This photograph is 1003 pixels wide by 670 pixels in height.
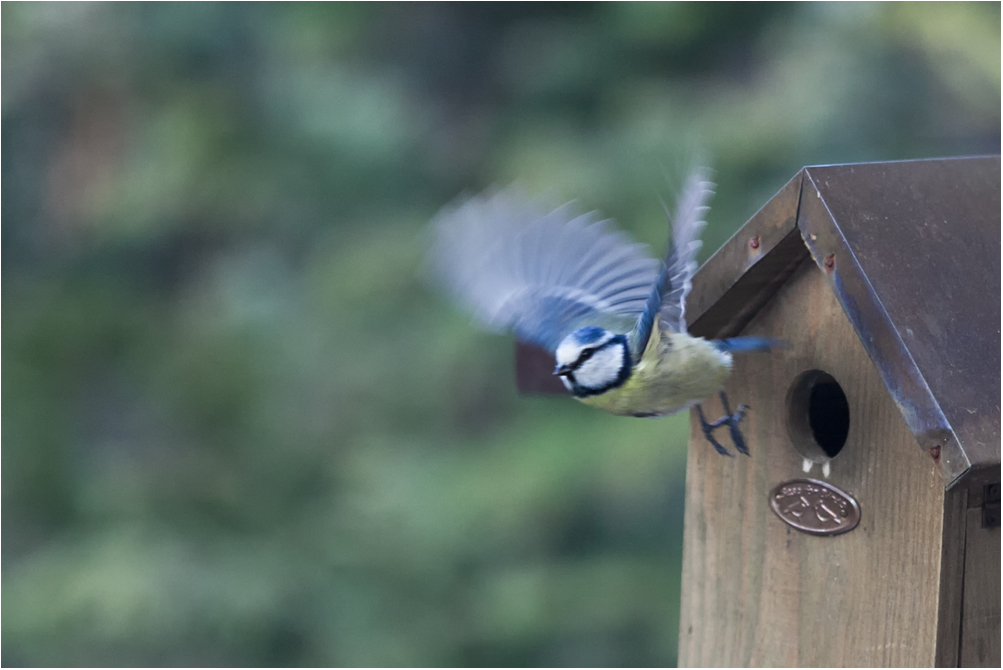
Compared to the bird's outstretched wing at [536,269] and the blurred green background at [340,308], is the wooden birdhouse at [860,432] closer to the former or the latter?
the bird's outstretched wing at [536,269]

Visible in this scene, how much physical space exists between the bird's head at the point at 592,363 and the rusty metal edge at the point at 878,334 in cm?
32

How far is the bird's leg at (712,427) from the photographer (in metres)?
1.77

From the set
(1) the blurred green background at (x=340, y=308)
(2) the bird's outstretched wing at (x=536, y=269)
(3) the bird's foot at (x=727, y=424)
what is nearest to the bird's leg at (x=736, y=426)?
(3) the bird's foot at (x=727, y=424)

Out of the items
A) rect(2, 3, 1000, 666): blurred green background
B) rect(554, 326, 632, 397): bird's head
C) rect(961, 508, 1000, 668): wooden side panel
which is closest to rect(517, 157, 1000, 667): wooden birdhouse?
rect(961, 508, 1000, 668): wooden side panel

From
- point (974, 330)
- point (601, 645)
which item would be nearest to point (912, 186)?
point (974, 330)

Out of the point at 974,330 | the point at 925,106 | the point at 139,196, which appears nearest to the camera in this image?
the point at 974,330

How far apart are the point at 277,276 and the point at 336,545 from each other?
112cm

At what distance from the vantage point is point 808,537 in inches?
69.4

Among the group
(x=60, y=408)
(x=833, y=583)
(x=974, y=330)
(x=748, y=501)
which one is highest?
(x=60, y=408)

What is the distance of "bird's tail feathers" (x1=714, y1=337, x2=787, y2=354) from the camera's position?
5.61 feet

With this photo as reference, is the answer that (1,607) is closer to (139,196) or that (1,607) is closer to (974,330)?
(139,196)

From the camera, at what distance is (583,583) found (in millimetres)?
4488

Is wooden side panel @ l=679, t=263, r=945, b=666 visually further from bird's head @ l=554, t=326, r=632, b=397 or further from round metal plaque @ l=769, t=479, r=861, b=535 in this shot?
bird's head @ l=554, t=326, r=632, b=397

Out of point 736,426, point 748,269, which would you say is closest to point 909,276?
point 748,269
